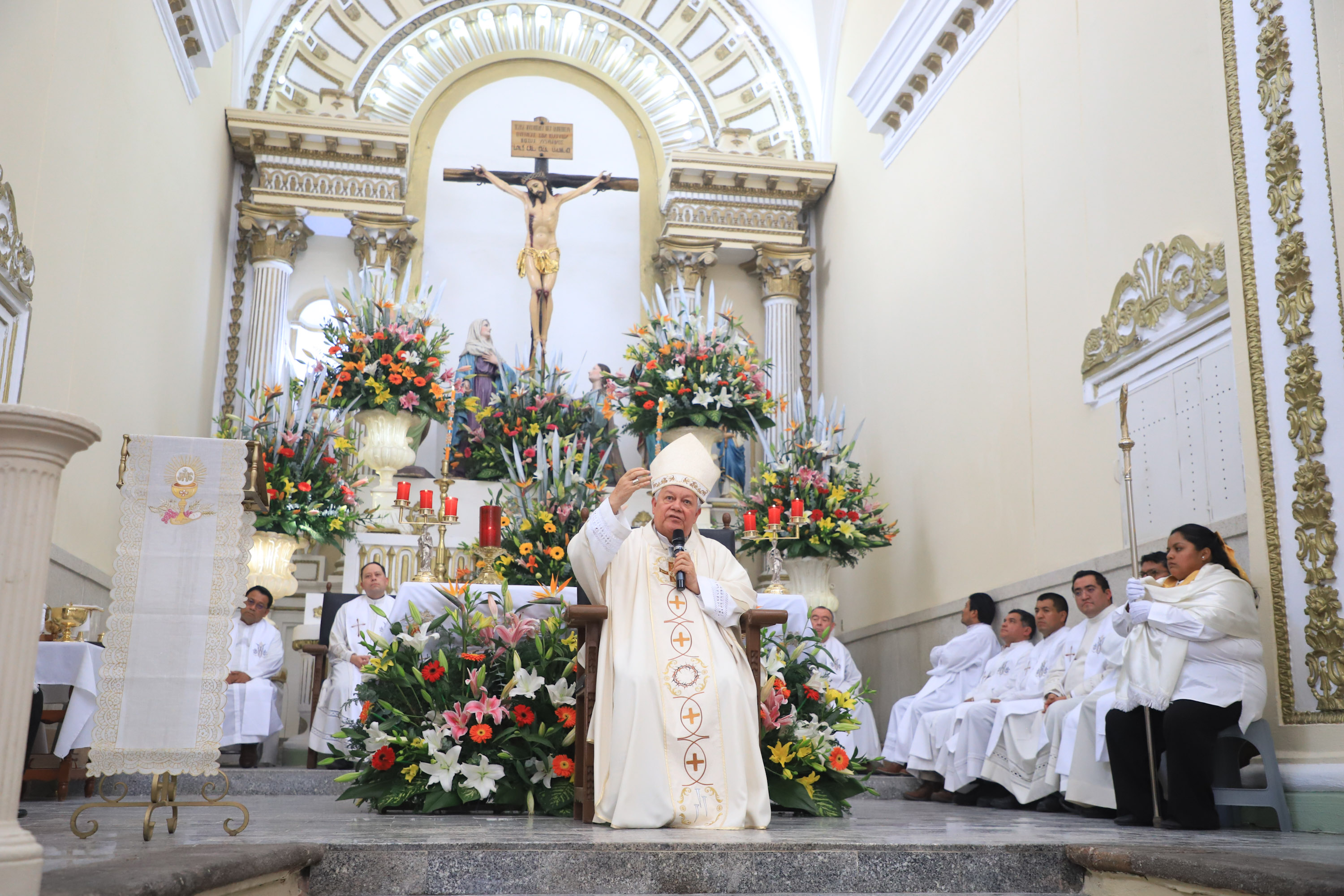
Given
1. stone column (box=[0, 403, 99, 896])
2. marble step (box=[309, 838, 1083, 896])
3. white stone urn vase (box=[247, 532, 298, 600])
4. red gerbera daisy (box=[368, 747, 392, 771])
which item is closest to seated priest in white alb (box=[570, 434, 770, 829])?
marble step (box=[309, 838, 1083, 896])

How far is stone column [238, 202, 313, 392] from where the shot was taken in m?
11.1

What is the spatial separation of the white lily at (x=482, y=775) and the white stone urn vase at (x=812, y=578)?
14.0ft

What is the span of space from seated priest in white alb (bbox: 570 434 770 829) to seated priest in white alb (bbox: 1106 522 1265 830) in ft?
4.93

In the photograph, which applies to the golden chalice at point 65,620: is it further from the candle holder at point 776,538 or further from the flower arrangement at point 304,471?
the candle holder at point 776,538

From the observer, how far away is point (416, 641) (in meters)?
4.95

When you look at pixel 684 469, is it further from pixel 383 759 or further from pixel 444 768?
pixel 383 759

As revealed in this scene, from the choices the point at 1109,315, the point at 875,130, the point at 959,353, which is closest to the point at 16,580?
the point at 1109,315

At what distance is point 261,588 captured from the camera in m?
8.00

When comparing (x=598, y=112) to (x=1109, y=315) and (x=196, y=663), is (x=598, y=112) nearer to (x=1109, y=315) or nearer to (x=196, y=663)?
(x=1109, y=315)

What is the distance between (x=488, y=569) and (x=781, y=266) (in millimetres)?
7091

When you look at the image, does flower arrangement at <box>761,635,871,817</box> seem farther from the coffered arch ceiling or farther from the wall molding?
the coffered arch ceiling

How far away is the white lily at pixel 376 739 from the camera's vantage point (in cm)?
474

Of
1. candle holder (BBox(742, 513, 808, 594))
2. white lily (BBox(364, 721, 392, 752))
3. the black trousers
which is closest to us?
the black trousers

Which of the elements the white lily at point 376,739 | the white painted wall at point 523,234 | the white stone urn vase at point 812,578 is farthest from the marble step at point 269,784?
the white painted wall at point 523,234
